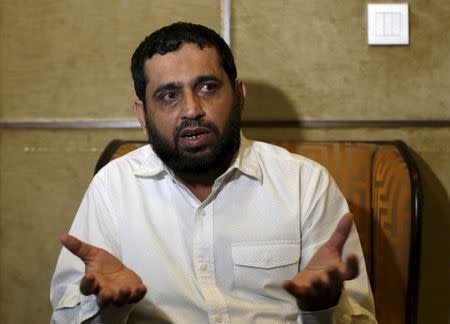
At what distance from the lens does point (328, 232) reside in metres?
1.38

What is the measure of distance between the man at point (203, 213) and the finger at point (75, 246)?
197mm

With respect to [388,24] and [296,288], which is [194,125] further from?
[388,24]

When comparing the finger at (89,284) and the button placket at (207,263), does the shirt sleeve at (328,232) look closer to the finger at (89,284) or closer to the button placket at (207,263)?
the button placket at (207,263)

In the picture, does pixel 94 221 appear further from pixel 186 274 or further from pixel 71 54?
pixel 71 54

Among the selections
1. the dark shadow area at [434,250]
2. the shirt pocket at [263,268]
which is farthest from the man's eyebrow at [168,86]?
the dark shadow area at [434,250]

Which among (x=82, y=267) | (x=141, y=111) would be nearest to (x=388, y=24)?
(x=141, y=111)

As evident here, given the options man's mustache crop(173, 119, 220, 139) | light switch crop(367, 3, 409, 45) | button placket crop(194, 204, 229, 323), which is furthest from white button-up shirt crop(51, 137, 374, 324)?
light switch crop(367, 3, 409, 45)

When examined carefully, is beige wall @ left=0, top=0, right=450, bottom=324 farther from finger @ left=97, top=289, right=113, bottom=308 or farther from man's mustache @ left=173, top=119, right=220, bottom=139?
finger @ left=97, top=289, right=113, bottom=308

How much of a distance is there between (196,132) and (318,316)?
503mm

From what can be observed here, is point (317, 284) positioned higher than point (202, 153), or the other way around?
point (202, 153)

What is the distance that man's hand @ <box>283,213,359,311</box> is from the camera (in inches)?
40.1

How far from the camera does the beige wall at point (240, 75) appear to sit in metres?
1.78

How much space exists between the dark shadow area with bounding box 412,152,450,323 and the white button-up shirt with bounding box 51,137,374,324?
527 millimetres

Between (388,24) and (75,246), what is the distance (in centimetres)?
117
